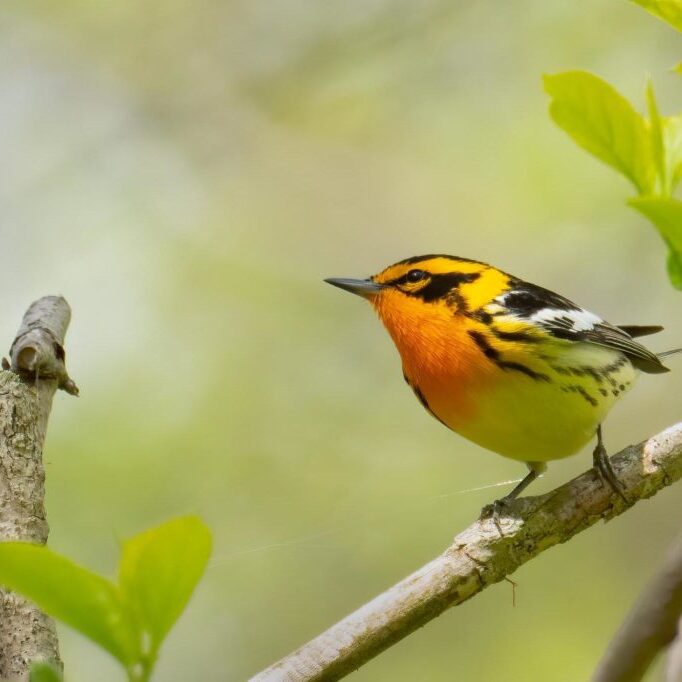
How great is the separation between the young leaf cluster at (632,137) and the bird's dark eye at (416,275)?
7.41 feet

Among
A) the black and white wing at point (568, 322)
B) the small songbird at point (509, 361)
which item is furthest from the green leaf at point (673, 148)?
the black and white wing at point (568, 322)

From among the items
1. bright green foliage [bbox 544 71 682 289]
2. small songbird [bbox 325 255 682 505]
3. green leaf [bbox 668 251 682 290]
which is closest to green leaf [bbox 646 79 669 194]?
bright green foliage [bbox 544 71 682 289]

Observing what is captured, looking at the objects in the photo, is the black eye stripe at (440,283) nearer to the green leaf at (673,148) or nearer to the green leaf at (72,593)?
the green leaf at (673,148)

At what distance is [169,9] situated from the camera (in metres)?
6.95

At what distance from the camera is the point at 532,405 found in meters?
3.04

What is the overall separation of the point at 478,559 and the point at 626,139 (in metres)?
1.09

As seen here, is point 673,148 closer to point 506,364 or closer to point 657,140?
point 657,140

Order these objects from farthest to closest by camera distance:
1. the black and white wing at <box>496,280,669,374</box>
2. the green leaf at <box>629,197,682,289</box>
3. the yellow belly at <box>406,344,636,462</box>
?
the black and white wing at <box>496,280,669,374</box>
the yellow belly at <box>406,344,636,462</box>
the green leaf at <box>629,197,682,289</box>

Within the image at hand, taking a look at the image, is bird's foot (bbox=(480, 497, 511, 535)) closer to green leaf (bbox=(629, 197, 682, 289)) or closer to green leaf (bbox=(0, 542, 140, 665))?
green leaf (bbox=(629, 197, 682, 289))

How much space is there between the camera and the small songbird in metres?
3.06

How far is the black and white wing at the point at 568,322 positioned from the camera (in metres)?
3.25

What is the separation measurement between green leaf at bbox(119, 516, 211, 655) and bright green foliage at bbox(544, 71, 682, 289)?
1.84ft

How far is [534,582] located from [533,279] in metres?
1.84

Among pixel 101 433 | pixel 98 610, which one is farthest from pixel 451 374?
pixel 101 433
